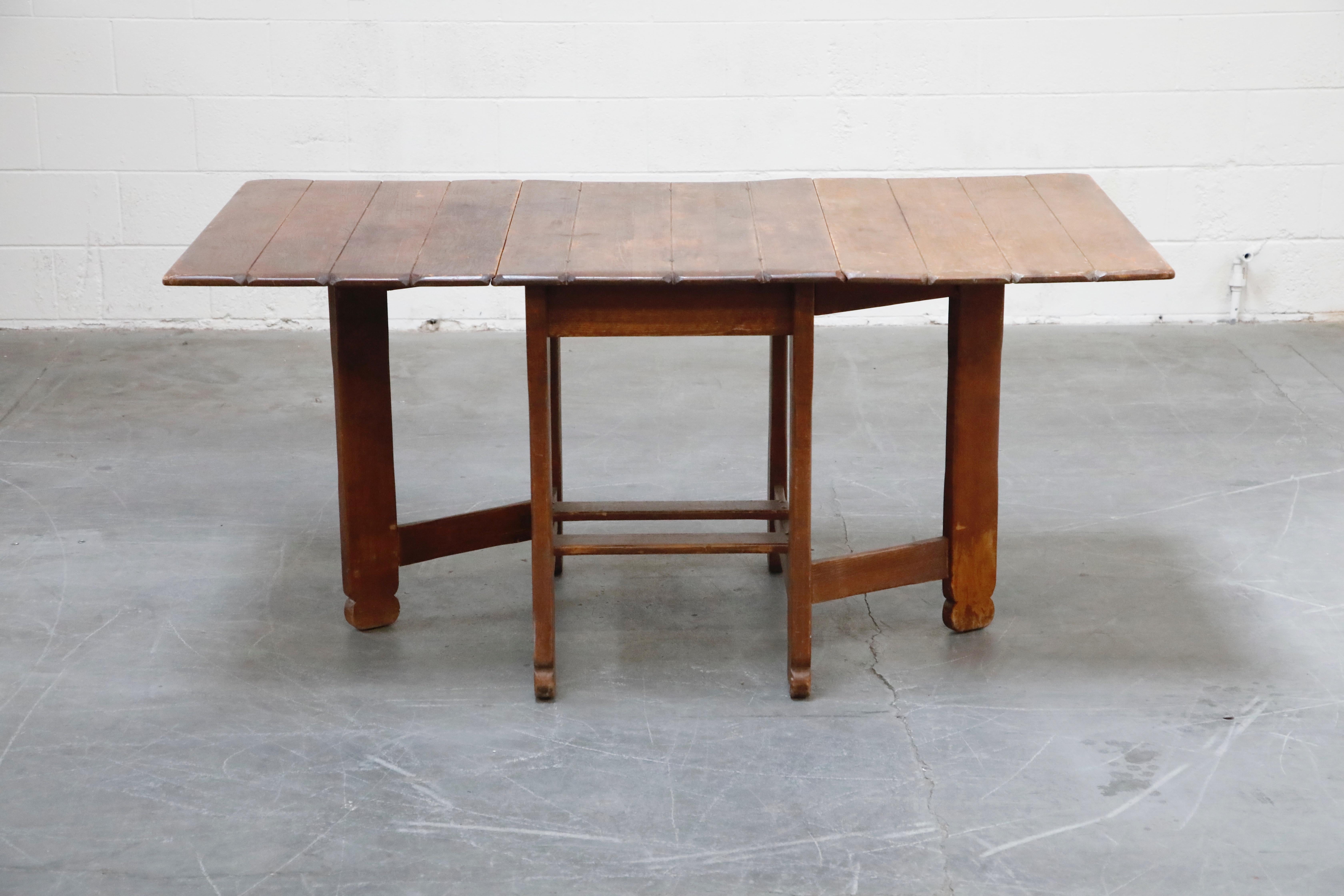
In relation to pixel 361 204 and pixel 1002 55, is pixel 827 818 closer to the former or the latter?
pixel 361 204

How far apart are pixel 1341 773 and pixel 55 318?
453 cm

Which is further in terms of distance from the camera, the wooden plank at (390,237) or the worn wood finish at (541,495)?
the worn wood finish at (541,495)

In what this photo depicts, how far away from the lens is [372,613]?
9.21ft

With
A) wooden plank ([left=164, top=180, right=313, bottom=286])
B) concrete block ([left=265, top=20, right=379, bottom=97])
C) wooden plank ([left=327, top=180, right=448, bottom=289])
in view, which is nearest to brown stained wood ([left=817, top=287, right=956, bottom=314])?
wooden plank ([left=327, top=180, right=448, bottom=289])

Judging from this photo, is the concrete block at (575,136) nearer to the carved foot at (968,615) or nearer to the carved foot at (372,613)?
the carved foot at (372,613)

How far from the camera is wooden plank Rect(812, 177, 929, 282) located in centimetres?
226

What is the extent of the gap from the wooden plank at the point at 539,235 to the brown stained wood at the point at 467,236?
0.02 meters

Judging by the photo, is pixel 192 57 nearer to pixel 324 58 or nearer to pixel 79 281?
pixel 324 58

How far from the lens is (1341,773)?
2244 millimetres

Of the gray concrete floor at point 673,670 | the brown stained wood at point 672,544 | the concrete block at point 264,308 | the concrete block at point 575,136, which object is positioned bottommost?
the gray concrete floor at point 673,670

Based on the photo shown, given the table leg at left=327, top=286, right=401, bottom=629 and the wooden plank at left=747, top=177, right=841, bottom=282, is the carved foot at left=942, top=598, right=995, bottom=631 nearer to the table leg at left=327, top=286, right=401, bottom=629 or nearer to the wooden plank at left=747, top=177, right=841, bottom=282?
the wooden plank at left=747, top=177, right=841, bottom=282

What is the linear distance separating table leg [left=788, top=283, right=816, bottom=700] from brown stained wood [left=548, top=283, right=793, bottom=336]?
0.04m

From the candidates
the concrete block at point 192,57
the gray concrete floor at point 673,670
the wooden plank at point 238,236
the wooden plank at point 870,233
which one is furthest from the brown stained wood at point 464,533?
the concrete block at point 192,57

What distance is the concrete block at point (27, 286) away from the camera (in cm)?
511
